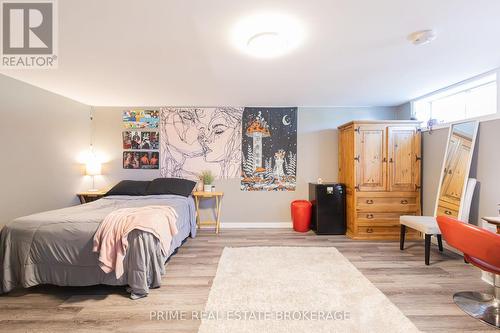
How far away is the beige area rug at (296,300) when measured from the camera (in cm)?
173

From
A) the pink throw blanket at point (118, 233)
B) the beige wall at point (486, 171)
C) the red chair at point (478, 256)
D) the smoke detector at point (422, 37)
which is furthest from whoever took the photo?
the beige wall at point (486, 171)

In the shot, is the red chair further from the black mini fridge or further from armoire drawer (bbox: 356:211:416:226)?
the black mini fridge

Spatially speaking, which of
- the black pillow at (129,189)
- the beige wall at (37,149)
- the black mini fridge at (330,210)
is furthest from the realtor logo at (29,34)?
the black mini fridge at (330,210)

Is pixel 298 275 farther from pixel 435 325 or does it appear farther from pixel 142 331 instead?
pixel 142 331

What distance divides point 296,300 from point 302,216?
220 cm

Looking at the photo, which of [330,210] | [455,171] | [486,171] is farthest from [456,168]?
[330,210]

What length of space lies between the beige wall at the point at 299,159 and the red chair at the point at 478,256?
2.54 meters

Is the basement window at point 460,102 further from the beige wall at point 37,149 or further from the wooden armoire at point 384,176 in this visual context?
the beige wall at point 37,149

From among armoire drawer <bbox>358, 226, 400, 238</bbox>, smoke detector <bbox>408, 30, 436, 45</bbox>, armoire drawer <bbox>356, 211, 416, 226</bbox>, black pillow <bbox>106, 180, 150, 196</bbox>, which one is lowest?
armoire drawer <bbox>358, 226, 400, 238</bbox>

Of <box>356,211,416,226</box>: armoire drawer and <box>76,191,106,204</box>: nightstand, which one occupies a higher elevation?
<box>76,191,106,204</box>: nightstand

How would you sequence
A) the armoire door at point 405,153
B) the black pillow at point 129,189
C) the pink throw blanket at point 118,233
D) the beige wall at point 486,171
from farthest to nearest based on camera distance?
the black pillow at point 129,189 → the armoire door at point 405,153 → the beige wall at point 486,171 → the pink throw blanket at point 118,233

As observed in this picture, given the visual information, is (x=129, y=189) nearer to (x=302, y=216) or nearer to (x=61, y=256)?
(x=61, y=256)

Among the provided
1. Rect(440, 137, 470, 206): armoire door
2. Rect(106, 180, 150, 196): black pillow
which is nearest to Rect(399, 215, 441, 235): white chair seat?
Rect(440, 137, 470, 206): armoire door

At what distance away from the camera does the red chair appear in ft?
5.39
